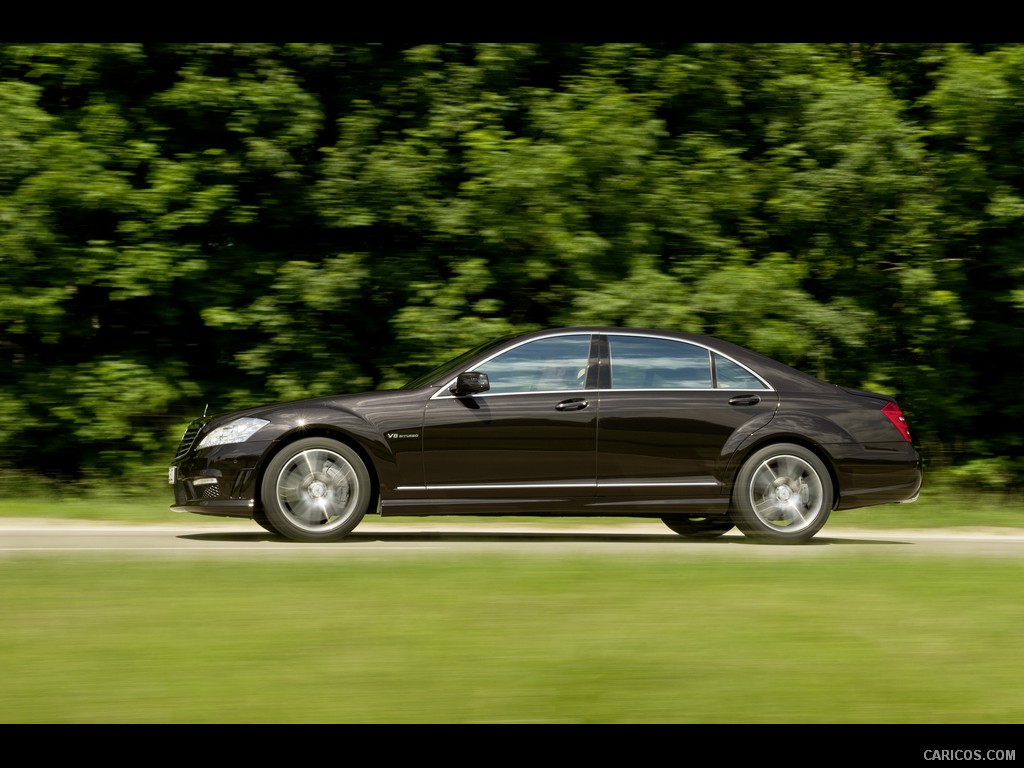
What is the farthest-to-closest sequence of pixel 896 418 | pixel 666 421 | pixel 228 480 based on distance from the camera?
1. pixel 896 418
2. pixel 666 421
3. pixel 228 480

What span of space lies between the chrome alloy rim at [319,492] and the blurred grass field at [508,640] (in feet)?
4.31

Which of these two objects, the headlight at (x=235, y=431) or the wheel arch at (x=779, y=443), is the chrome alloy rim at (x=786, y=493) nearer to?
the wheel arch at (x=779, y=443)

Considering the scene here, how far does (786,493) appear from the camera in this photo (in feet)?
33.0

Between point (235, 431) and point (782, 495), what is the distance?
3.99 m

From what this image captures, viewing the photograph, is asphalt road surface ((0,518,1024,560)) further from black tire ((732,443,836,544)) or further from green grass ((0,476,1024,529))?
green grass ((0,476,1024,529))

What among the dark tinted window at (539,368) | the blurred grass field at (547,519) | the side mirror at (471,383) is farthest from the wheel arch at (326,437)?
the blurred grass field at (547,519)

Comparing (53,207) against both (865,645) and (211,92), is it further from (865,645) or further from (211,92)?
(865,645)

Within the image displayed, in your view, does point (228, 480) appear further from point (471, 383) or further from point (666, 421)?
point (666, 421)

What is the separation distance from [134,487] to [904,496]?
823cm

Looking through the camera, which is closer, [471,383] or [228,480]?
[228,480]

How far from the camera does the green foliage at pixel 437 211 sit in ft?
47.1

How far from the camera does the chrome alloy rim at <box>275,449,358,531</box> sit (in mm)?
9727

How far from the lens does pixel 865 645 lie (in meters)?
5.89

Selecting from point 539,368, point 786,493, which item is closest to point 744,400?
point 786,493
